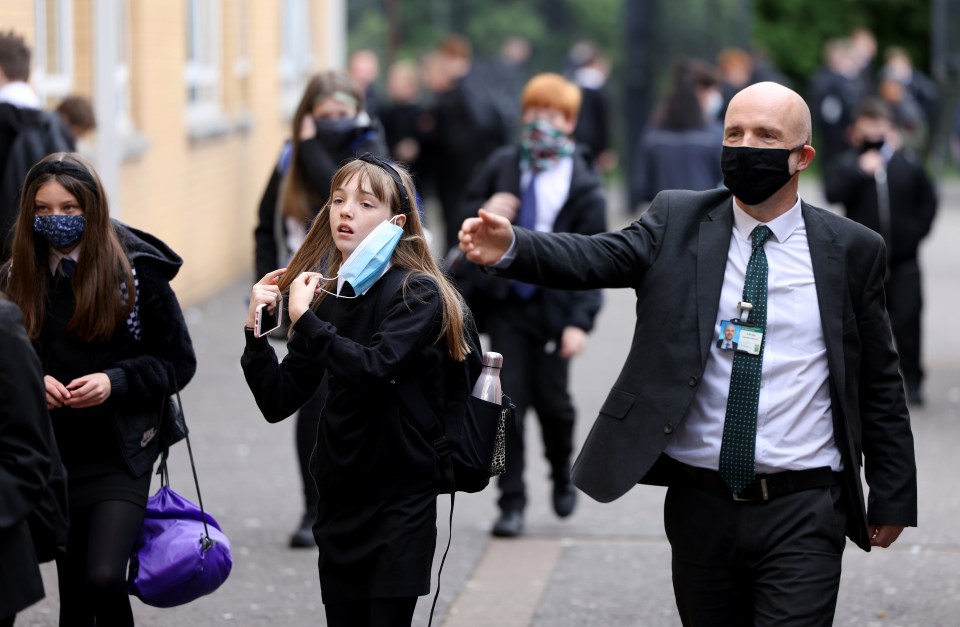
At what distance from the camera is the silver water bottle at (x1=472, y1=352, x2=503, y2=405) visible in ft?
15.1

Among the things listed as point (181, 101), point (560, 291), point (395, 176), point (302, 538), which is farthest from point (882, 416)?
point (181, 101)

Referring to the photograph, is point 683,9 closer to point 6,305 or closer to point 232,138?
point 232,138

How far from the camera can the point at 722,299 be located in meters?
4.39

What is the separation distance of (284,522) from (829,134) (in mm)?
18721

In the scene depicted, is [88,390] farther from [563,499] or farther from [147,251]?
[563,499]

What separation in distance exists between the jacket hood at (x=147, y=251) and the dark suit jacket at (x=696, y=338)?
1255 millimetres

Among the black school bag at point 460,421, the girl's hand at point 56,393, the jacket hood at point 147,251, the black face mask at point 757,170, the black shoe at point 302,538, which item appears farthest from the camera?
the black shoe at point 302,538

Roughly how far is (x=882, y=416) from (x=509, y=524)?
3.35 m

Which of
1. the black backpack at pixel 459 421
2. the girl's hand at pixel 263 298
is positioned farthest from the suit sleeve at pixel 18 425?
the black backpack at pixel 459 421

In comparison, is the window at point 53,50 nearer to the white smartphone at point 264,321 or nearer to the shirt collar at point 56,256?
the shirt collar at point 56,256

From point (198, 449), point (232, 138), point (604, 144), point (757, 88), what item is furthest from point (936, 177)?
point (757, 88)

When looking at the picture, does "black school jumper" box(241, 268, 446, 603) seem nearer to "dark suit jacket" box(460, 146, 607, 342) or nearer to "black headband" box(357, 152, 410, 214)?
"black headband" box(357, 152, 410, 214)

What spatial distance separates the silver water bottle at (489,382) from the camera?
461 centimetres

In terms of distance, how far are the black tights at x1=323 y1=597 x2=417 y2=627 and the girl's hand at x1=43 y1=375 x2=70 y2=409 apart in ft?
3.07
